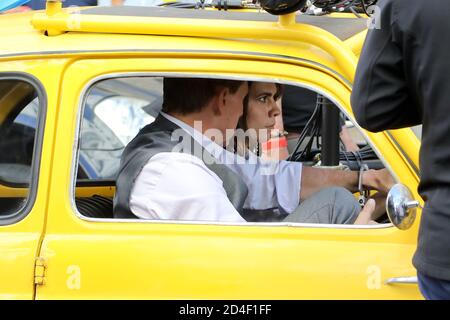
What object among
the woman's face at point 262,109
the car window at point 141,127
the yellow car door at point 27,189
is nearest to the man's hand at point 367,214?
the car window at point 141,127

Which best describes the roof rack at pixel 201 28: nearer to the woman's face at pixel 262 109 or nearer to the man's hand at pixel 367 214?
the woman's face at pixel 262 109

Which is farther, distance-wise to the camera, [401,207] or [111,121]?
[111,121]

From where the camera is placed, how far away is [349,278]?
264 centimetres

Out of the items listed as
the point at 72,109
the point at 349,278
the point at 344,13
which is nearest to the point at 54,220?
the point at 72,109

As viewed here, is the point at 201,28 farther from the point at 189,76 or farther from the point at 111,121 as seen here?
the point at 111,121

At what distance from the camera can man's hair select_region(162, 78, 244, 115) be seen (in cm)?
293

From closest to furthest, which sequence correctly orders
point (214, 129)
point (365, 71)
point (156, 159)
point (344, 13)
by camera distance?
1. point (365, 71)
2. point (156, 159)
3. point (214, 129)
4. point (344, 13)

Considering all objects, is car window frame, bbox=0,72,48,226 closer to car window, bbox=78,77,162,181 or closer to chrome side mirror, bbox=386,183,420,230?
chrome side mirror, bbox=386,183,420,230

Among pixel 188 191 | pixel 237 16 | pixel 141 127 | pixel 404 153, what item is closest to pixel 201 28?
pixel 237 16

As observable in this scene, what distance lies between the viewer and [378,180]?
303 cm

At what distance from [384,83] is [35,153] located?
3.80 feet

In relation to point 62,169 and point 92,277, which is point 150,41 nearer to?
point 62,169

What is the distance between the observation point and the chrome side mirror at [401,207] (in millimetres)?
2475

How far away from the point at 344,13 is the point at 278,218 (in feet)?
4.16
